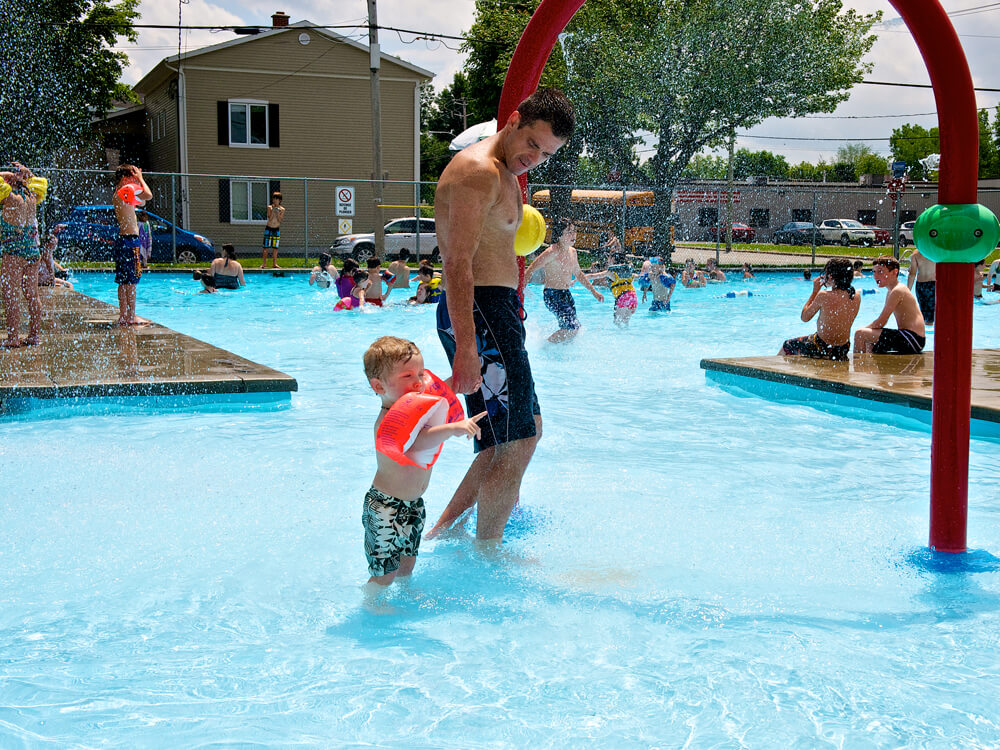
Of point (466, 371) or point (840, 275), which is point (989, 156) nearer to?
point (840, 275)

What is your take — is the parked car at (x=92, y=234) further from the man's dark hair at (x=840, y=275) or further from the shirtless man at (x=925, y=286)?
the man's dark hair at (x=840, y=275)

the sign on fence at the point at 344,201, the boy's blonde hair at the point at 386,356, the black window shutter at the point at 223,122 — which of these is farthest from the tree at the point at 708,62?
the boy's blonde hair at the point at 386,356

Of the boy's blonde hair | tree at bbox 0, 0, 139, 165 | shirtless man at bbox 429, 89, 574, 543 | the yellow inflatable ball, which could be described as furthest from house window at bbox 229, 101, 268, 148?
the boy's blonde hair

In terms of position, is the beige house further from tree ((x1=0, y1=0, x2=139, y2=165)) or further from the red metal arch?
the red metal arch

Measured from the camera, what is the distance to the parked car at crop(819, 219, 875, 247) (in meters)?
47.9

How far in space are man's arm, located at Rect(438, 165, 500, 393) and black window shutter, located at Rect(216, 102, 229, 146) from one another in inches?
1201

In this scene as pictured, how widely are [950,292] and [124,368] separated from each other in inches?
246

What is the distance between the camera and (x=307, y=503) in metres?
4.97

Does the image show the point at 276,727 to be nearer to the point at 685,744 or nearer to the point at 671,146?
the point at 685,744

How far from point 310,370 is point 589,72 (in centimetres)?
2206

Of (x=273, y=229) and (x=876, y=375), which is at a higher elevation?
(x=273, y=229)

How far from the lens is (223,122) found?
3170 cm

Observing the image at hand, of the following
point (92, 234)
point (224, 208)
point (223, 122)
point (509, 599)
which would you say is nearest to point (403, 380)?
point (509, 599)

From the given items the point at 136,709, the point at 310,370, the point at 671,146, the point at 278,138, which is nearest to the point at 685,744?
the point at 136,709
